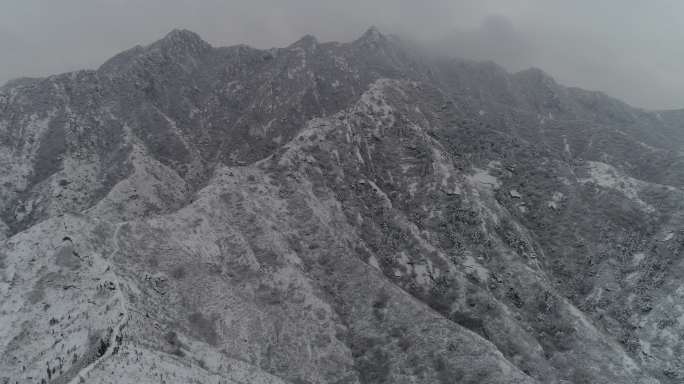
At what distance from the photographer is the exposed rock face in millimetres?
58125

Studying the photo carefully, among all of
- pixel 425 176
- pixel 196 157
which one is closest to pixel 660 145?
pixel 425 176

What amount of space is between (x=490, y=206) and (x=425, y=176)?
1735 cm

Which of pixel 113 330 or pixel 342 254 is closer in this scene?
pixel 113 330

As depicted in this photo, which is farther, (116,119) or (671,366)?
(116,119)

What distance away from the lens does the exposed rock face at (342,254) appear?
191ft

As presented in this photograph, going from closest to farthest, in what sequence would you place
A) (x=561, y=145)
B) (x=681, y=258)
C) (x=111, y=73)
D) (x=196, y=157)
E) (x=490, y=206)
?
(x=681, y=258)
(x=490, y=206)
(x=196, y=157)
(x=561, y=145)
(x=111, y=73)

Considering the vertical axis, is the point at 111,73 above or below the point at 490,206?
above

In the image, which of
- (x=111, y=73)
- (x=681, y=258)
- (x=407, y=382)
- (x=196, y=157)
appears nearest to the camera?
(x=407, y=382)

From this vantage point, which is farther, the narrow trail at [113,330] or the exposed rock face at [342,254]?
the exposed rock face at [342,254]

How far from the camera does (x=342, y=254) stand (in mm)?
84562

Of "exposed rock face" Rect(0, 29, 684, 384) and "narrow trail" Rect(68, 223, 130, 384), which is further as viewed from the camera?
"exposed rock face" Rect(0, 29, 684, 384)

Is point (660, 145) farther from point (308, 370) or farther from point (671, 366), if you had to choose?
point (308, 370)

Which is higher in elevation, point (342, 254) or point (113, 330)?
point (113, 330)

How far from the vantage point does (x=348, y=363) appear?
67.2m
